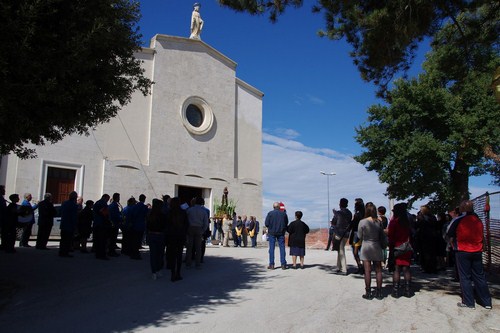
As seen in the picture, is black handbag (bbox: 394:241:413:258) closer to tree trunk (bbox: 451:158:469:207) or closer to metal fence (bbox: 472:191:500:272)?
metal fence (bbox: 472:191:500:272)

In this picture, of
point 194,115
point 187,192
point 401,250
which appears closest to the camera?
point 401,250

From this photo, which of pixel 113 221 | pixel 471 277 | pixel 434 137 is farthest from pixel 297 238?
pixel 434 137

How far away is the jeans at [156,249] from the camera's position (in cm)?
902

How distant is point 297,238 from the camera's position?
37.3 ft

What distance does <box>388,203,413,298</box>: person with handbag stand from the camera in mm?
7949

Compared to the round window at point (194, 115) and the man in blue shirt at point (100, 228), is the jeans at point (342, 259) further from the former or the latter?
the round window at point (194, 115)

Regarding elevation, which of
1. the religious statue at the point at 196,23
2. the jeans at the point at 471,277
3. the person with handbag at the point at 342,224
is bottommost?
the jeans at the point at 471,277

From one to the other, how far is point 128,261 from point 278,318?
6039 mm

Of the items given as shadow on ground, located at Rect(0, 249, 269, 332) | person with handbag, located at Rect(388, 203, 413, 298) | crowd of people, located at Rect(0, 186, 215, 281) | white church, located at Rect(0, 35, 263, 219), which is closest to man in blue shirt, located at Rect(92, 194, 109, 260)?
crowd of people, located at Rect(0, 186, 215, 281)

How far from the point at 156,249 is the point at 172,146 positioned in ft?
50.0

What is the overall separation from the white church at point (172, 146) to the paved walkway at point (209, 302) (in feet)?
32.5

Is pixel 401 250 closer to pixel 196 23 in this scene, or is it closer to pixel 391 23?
pixel 391 23

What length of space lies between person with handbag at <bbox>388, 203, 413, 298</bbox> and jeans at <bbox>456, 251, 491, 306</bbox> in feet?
2.90

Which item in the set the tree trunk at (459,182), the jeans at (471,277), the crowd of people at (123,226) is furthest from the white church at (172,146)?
the jeans at (471,277)
